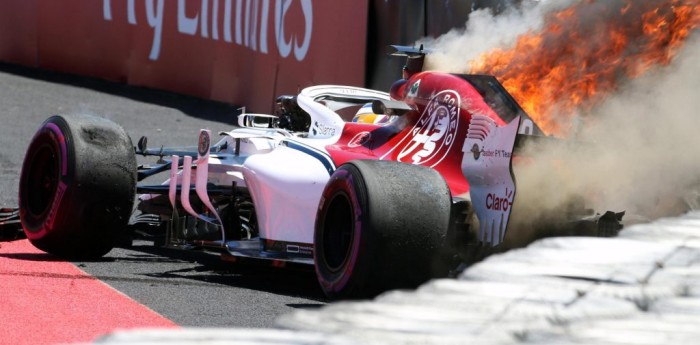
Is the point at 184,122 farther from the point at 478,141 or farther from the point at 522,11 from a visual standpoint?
the point at 478,141

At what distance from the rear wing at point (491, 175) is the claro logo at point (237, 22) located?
8.68m

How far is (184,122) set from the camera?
16203 millimetres

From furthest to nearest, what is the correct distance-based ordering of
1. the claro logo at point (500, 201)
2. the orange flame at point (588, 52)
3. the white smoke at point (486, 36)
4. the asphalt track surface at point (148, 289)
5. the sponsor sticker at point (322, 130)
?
the white smoke at point (486, 36) < the sponsor sticker at point (322, 130) < the orange flame at point (588, 52) < the claro logo at point (500, 201) < the asphalt track surface at point (148, 289)

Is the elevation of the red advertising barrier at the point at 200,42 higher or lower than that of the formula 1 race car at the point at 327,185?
higher

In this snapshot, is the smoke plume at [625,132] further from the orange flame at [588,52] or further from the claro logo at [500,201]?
the claro logo at [500,201]

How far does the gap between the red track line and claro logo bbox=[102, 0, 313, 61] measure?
798cm

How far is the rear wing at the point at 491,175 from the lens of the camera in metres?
6.15

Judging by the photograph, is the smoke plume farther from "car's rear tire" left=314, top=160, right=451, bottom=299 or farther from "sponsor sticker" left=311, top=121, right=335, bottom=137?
"sponsor sticker" left=311, top=121, right=335, bottom=137

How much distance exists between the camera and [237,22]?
1697cm

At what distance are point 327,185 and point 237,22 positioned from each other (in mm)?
10928

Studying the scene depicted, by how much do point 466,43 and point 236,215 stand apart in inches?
72.9

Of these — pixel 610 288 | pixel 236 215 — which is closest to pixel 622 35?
pixel 236 215

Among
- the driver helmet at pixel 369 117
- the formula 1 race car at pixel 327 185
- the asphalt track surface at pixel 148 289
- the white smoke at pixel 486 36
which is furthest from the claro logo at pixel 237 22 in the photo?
the driver helmet at pixel 369 117

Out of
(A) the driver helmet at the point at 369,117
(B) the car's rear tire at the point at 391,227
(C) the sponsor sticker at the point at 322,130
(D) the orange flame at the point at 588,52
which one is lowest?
(B) the car's rear tire at the point at 391,227
